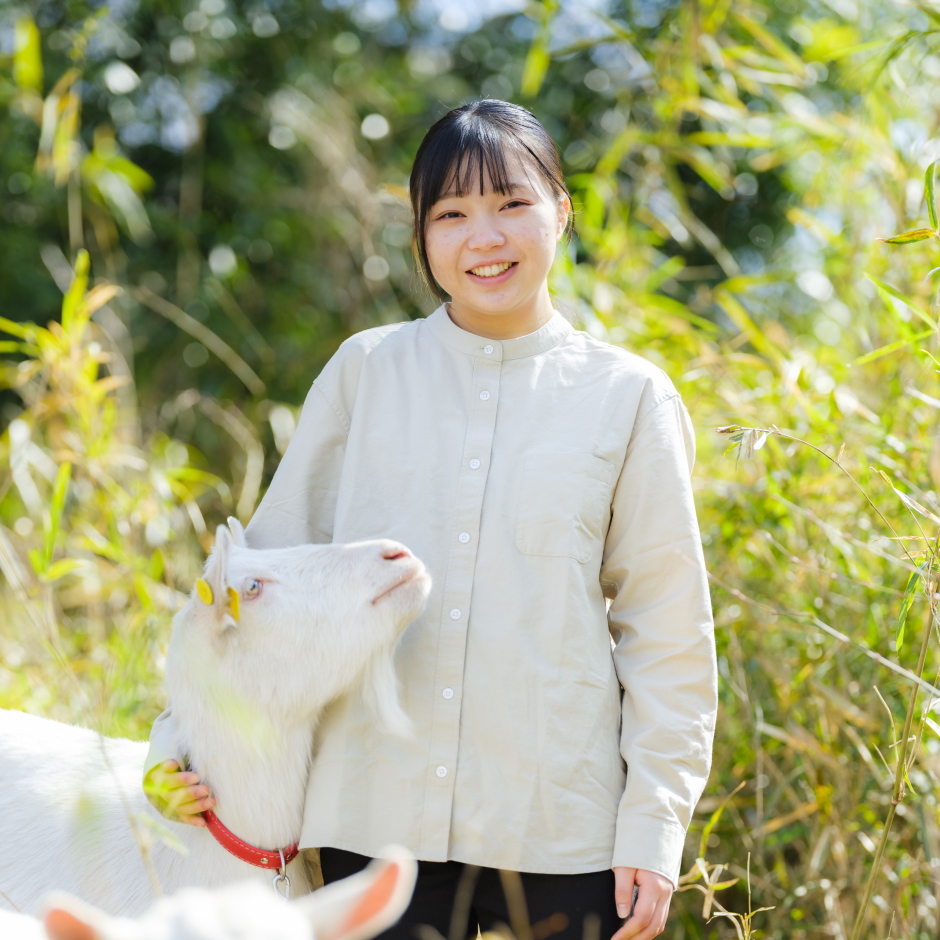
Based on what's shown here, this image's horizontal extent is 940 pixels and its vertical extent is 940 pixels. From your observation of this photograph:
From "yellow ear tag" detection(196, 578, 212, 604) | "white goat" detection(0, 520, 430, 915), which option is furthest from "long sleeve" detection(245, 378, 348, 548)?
"yellow ear tag" detection(196, 578, 212, 604)

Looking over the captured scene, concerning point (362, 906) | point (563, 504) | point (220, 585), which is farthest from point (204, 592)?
point (362, 906)

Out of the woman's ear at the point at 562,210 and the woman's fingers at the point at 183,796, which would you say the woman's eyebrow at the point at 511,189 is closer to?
the woman's ear at the point at 562,210

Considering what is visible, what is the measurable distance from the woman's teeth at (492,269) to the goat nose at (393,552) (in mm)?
515

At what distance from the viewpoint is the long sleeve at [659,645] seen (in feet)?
5.01

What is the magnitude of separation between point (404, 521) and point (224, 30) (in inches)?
191

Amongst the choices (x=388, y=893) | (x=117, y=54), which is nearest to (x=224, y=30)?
(x=117, y=54)

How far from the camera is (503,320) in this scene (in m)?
1.78

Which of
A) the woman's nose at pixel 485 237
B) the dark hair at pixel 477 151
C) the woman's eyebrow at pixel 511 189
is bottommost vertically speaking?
the woman's nose at pixel 485 237

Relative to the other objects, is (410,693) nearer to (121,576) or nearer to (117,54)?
(121,576)

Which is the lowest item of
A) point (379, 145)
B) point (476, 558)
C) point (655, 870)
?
point (655, 870)

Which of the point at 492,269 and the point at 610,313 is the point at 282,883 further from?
the point at 610,313

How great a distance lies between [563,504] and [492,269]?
44 centimetres

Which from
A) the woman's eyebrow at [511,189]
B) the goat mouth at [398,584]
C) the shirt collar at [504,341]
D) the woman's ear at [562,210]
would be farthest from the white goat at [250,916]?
the woman's ear at [562,210]

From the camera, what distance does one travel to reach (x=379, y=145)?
5621 mm
